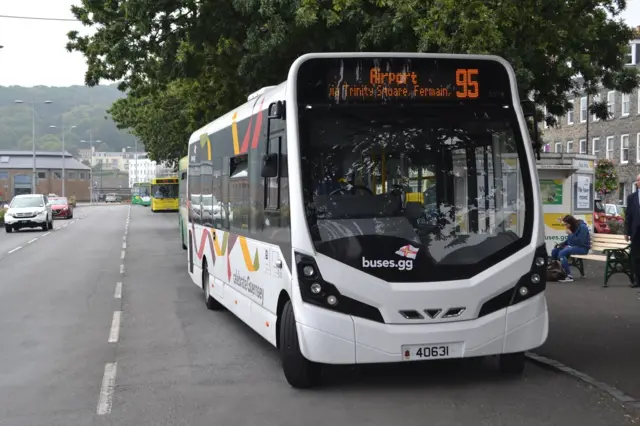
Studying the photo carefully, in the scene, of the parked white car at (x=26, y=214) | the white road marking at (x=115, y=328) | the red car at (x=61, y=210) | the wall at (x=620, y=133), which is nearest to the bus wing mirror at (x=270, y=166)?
the white road marking at (x=115, y=328)

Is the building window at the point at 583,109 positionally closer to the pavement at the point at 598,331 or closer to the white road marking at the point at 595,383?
the pavement at the point at 598,331

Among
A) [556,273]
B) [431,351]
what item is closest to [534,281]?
[431,351]

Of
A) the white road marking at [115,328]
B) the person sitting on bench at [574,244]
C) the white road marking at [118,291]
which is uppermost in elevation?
the person sitting on bench at [574,244]

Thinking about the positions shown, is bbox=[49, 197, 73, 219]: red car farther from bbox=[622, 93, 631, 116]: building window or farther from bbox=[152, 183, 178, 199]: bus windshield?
bbox=[622, 93, 631, 116]: building window

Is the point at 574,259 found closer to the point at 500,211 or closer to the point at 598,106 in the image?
the point at 598,106

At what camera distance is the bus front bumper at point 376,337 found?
23.1 ft

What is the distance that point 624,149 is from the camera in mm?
57500

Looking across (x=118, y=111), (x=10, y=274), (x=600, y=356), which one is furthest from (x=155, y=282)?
(x=118, y=111)

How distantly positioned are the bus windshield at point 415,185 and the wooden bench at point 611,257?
7.34m

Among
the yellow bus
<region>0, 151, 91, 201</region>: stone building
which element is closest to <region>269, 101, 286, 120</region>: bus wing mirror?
the yellow bus

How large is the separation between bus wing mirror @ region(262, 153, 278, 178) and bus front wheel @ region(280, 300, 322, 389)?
1.11 meters

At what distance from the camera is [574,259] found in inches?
683

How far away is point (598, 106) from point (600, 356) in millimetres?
12547

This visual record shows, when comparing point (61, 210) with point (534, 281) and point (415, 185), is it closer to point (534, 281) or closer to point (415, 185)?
point (415, 185)
